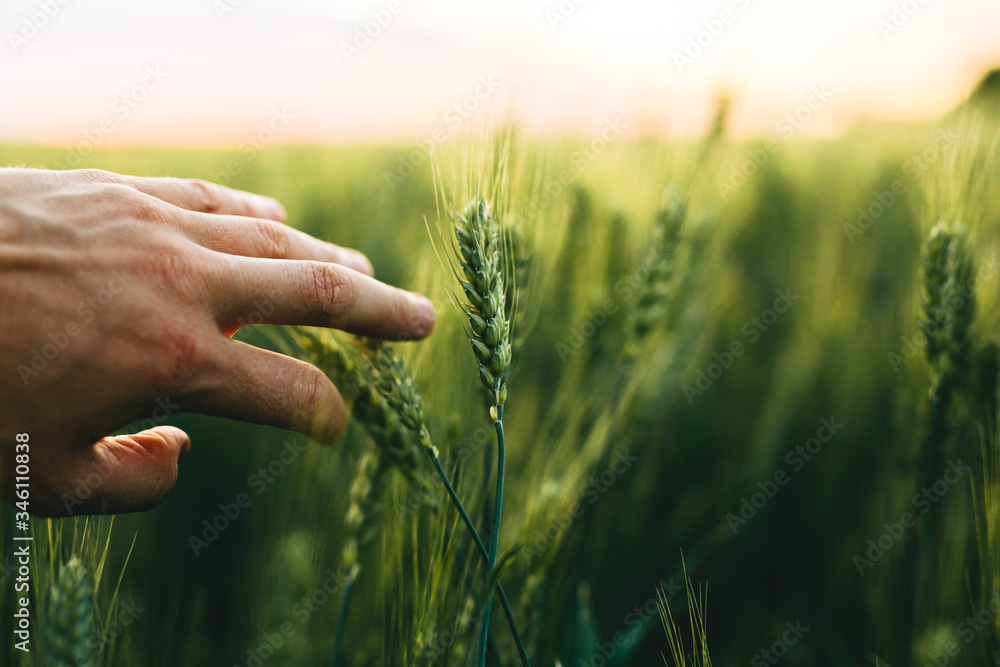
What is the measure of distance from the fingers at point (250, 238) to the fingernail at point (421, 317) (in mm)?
261

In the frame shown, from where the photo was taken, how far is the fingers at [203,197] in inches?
46.2

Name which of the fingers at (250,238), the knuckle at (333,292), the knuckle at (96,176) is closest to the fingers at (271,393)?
the knuckle at (333,292)

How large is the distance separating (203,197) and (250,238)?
0.98 feet

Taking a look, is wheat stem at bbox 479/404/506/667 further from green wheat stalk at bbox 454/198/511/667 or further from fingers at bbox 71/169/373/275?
fingers at bbox 71/169/373/275

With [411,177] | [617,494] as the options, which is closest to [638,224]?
[617,494]

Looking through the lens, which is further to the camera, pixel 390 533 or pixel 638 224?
pixel 638 224

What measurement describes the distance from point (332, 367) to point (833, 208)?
3238mm

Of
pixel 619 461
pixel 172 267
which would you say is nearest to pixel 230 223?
pixel 172 267

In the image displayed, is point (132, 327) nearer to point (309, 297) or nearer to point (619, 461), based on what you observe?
point (309, 297)

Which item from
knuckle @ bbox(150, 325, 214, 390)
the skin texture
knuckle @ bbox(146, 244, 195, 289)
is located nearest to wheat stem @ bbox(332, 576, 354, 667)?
the skin texture

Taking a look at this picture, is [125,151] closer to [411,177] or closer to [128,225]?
[411,177]

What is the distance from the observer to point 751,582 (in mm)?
1572

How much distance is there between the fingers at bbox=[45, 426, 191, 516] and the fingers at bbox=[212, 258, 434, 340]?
244 millimetres

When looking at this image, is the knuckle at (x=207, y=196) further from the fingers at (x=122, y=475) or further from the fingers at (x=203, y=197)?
the fingers at (x=122, y=475)
